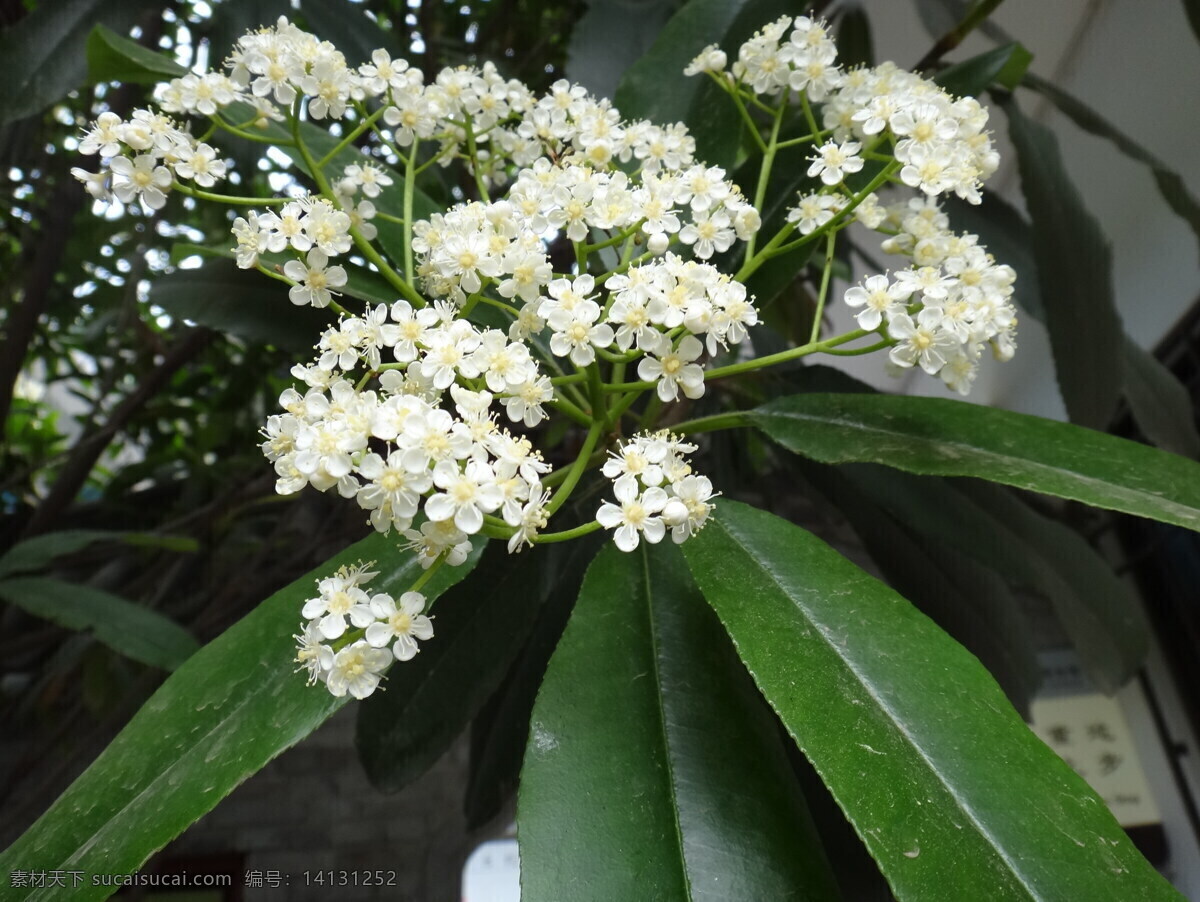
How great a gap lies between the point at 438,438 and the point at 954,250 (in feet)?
1.40

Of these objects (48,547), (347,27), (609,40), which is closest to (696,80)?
(609,40)

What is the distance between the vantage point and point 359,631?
1.51ft

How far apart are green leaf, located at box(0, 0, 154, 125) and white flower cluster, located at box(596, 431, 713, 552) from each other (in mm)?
858

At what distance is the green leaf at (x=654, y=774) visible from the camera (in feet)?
1.50

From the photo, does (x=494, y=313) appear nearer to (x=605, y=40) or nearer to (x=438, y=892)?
(x=605, y=40)

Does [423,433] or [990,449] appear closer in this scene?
[423,433]

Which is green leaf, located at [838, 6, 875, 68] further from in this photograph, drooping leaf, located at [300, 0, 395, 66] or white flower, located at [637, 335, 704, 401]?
white flower, located at [637, 335, 704, 401]

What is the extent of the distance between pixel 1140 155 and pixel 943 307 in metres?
0.79

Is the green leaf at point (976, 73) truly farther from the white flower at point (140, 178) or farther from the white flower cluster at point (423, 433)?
the white flower at point (140, 178)

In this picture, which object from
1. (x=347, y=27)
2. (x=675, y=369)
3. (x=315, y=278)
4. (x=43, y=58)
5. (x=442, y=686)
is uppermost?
(x=347, y=27)

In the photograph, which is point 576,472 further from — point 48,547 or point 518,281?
point 48,547

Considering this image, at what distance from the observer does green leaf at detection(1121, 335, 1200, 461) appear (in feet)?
3.51

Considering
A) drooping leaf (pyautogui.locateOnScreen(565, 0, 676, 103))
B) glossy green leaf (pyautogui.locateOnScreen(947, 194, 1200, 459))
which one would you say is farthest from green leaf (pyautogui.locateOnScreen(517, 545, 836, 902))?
glossy green leaf (pyautogui.locateOnScreen(947, 194, 1200, 459))

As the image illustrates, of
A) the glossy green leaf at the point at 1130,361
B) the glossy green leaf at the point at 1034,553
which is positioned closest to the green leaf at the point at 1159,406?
the glossy green leaf at the point at 1130,361
